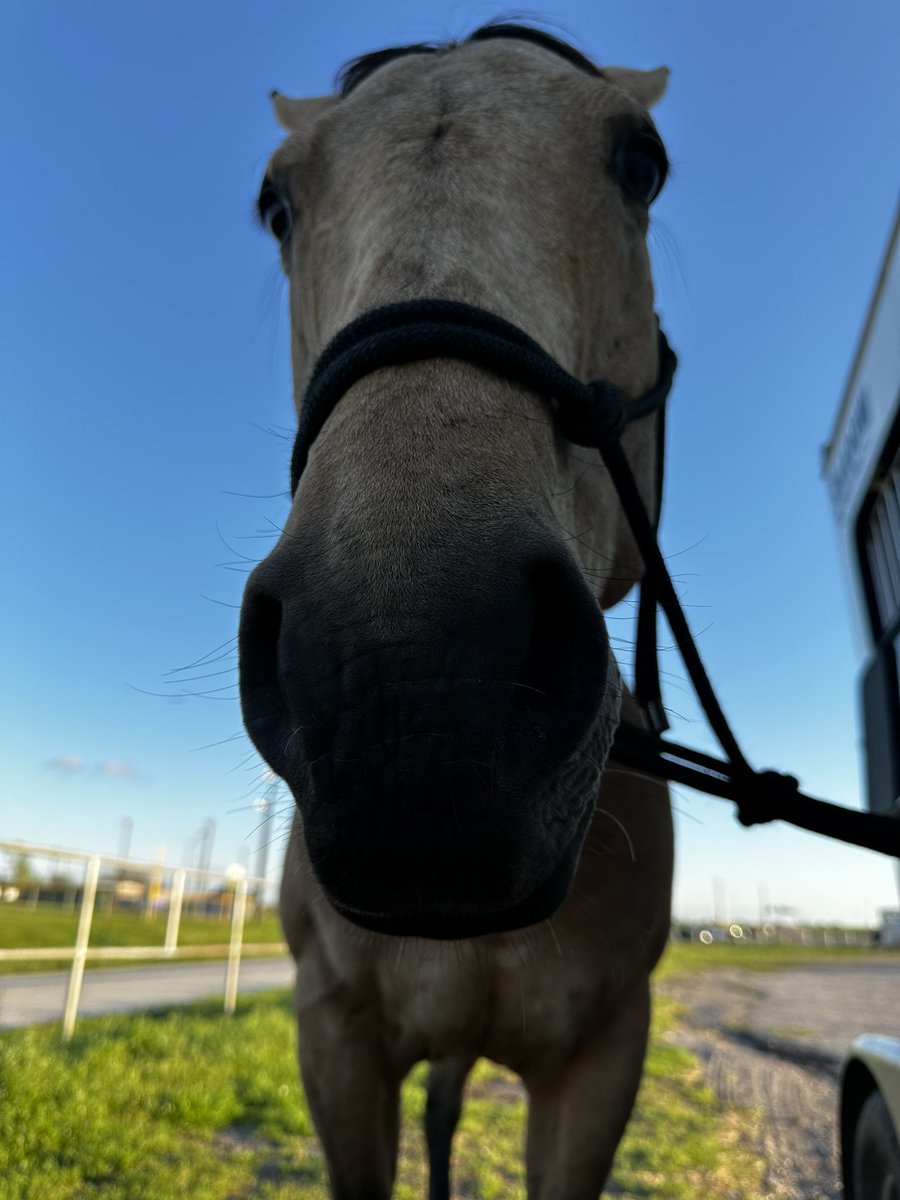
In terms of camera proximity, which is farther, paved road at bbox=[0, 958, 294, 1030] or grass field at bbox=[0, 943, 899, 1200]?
paved road at bbox=[0, 958, 294, 1030]

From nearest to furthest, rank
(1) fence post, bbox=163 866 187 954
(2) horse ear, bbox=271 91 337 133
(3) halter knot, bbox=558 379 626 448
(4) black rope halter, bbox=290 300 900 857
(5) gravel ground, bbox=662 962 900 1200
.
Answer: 1. (4) black rope halter, bbox=290 300 900 857
2. (3) halter knot, bbox=558 379 626 448
3. (2) horse ear, bbox=271 91 337 133
4. (5) gravel ground, bbox=662 962 900 1200
5. (1) fence post, bbox=163 866 187 954

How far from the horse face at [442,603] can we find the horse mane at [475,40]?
791mm

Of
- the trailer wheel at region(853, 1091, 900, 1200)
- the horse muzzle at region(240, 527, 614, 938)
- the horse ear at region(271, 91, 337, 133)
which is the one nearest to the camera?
the horse muzzle at region(240, 527, 614, 938)

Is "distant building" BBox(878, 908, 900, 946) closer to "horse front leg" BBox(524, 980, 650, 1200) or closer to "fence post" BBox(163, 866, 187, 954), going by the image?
"fence post" BBox(163, 866, 187, 954)

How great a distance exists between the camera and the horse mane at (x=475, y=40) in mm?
2095

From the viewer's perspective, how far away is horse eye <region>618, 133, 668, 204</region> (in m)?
1.76

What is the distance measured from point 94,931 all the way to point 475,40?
36.7 ft

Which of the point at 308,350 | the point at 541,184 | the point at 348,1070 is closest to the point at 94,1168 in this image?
the point at 348,1070

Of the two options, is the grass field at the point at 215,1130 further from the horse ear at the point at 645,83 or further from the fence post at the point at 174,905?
the horse ear at the point at 645,83

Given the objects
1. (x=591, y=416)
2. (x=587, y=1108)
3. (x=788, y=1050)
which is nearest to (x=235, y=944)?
(x=788, y=1050)

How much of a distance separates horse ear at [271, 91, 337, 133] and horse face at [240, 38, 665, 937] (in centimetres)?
118

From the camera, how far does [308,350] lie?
1.79 meters

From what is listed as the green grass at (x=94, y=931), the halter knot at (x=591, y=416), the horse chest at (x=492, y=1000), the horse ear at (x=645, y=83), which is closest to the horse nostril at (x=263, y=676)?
the halter knot at (x=591, y=416)

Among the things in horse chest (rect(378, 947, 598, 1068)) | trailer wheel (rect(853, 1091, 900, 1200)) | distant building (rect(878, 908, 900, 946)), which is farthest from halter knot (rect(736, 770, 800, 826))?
distant building (rect(878, 908, 900, 946))
